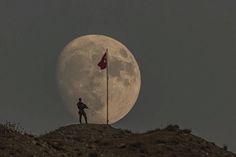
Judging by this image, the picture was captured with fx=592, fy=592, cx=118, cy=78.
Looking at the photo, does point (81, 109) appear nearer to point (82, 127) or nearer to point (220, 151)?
point (82, 127)

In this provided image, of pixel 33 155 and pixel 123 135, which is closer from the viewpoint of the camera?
pixel 33 155

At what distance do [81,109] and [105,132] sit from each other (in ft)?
10.7

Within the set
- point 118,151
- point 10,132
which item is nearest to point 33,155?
point 10,132

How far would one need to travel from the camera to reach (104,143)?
1946 inches

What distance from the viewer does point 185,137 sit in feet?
176

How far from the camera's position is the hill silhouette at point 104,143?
136 feet

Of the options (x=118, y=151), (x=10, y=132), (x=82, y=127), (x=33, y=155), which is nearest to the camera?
(x=33, y=155)

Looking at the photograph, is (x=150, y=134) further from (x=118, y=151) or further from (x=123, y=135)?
(x=118, y=151)

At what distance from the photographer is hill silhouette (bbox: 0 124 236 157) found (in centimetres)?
4159

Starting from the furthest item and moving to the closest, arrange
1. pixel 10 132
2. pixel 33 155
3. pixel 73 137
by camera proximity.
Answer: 1. pixel 73 137
2. pixel 10 132
3. pixel 33 155

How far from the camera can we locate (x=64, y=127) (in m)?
55.5

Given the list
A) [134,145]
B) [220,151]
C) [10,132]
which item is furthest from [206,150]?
[10,132]

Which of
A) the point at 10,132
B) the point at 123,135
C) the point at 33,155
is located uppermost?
the point at 123,135

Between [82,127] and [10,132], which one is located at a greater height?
[82,127]
